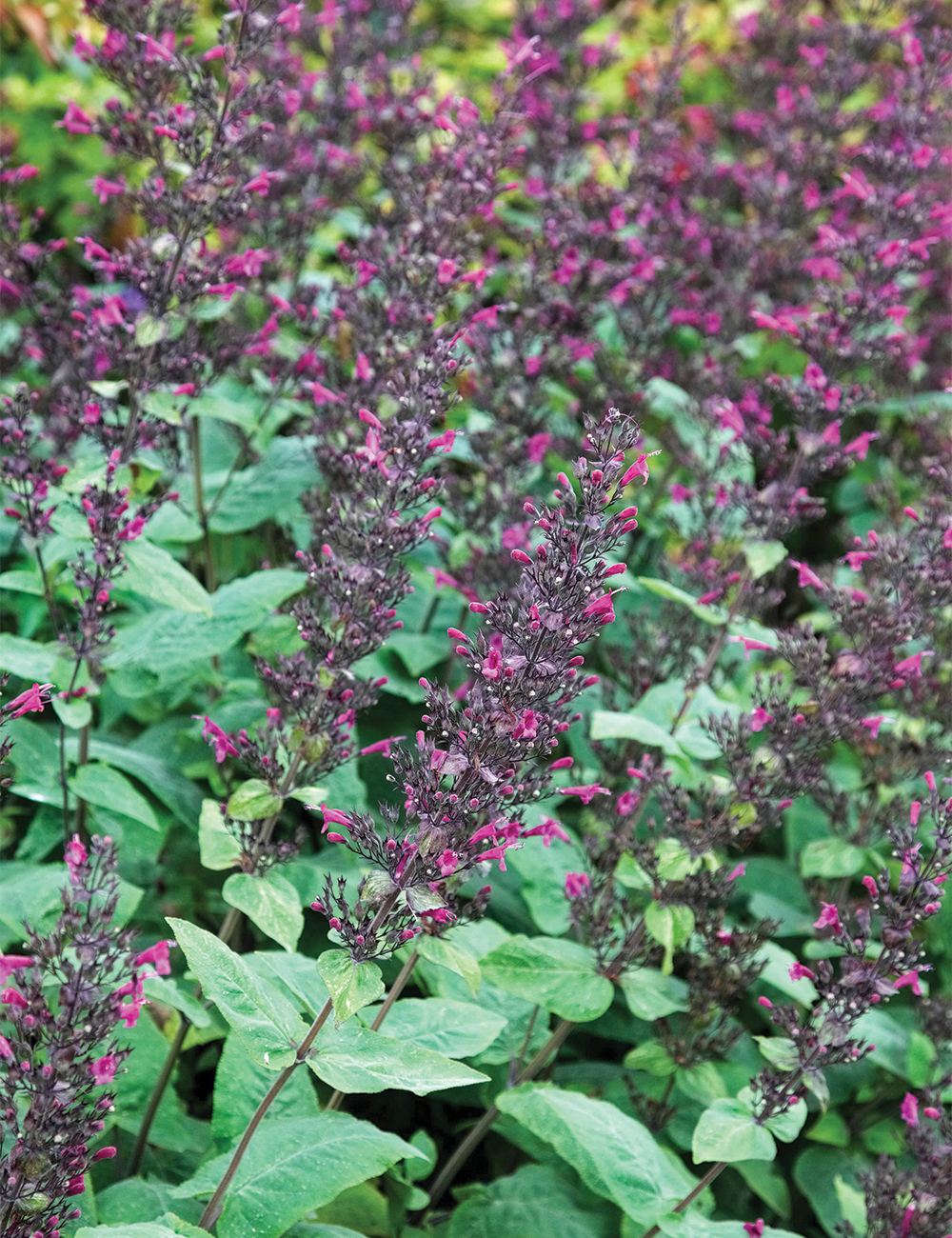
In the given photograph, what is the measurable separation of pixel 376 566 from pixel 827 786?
7.12ft

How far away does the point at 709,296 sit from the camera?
5508 mm

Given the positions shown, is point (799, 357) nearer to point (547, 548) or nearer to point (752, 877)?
point (752, 877)

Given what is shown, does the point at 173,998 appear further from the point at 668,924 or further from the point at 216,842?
the point at 668,924

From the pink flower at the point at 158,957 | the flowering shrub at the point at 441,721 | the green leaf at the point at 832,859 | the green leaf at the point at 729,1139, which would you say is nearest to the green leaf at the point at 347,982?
the flowering shrub at the point at 441,721

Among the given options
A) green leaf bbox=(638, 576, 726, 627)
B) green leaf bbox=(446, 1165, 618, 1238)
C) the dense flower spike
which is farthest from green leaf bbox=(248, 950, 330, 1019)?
green leaf bbox=(638, 576, 726, 627)

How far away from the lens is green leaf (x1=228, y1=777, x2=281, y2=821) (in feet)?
8.59

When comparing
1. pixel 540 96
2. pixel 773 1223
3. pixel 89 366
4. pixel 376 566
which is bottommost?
pixel 773 1223

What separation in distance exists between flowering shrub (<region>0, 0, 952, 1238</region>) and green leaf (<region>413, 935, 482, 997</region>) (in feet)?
0.05

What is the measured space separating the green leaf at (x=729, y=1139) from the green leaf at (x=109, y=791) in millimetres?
1536

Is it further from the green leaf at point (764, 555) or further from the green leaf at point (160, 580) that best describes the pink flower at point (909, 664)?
the green leaf at point (160, 580)

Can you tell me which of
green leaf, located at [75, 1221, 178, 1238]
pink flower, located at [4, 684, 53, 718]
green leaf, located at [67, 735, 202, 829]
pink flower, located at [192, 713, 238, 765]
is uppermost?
pink flower, located at [4, 684, 53, 718]

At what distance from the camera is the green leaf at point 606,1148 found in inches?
109

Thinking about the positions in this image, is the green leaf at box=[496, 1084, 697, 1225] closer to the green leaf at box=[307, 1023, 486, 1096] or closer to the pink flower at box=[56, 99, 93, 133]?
the green leaf at box=[307, 1023, 486, 1096]

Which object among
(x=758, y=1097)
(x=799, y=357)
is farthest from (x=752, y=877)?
(x=799, y=357)
